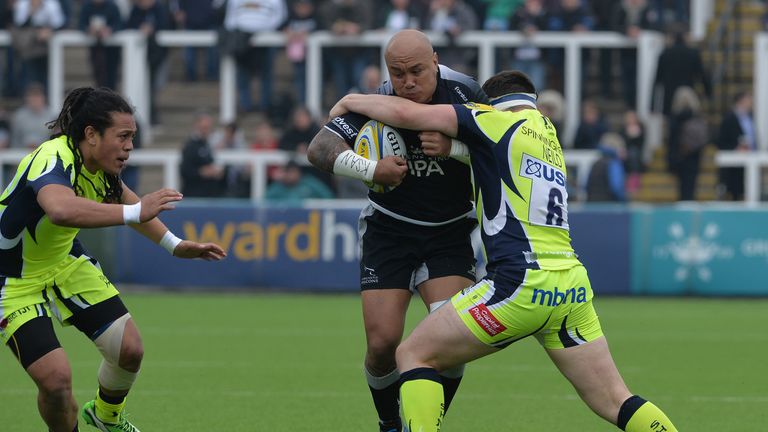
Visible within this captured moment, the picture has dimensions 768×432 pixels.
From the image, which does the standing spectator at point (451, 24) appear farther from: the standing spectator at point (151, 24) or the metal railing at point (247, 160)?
the standing spectator at point (151, 24)

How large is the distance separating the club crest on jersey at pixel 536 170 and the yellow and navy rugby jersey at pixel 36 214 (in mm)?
2319

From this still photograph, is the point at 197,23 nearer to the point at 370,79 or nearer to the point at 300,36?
the point at 300,36

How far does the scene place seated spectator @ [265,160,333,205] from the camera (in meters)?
18.8

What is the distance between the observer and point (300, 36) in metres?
20.3

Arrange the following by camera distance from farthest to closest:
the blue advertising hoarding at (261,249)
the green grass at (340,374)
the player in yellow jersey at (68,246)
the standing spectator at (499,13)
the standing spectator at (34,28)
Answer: the standing spectator at (34,28), the standing spectator at (499,13), the blue advertising hoarding at (261,249), the green grass at (340,374), the player in yellow jersey at (68,246)

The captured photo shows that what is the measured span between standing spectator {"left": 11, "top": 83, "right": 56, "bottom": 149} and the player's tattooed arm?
44.8 feet

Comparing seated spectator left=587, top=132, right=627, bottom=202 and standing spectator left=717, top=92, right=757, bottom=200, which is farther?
standing spectator left=717, top=92, right=757, bottom=200

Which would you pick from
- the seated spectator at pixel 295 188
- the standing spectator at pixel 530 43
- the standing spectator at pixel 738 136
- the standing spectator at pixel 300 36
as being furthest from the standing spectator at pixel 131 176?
the standing spectator at pixel 738 136

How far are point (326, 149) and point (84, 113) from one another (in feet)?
4.22

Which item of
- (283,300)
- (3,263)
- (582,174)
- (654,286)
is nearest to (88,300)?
(3,263)

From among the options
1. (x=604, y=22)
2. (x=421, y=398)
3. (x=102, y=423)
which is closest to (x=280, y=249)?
(x=604, y=22)

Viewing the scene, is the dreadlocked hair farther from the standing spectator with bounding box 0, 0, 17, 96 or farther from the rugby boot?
the standing spectator with bounding box 0, 0, 17, 96

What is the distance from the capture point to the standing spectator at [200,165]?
19.0 meters

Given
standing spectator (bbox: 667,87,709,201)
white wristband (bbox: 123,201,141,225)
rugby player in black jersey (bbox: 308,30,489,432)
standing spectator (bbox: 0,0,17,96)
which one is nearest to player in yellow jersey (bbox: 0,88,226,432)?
white wristband (bbox: 123,201,141,225)
